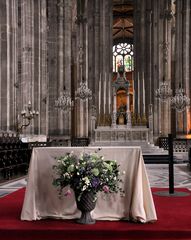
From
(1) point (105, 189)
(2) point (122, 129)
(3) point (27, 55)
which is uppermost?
(3) point (27, 55)

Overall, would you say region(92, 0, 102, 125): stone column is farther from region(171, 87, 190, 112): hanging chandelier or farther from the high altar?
region(171, 87, 190, 112): hanging chandelier

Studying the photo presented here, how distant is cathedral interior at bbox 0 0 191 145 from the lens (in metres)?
19.2

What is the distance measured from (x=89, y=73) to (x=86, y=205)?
92.7ft

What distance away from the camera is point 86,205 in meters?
5.38

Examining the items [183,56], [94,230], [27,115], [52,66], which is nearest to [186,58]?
[183,56]

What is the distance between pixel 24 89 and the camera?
22.1 metres

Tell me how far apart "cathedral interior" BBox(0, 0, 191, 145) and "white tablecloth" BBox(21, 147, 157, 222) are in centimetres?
1100

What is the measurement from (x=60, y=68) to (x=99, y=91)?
11.2 feet

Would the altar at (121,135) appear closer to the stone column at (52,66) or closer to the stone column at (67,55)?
the stone column at (67,55)

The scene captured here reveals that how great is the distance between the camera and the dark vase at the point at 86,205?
538 cm

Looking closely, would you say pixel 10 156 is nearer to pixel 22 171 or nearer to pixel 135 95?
pixel 22 171

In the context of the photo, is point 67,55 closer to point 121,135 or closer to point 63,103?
point 63,103

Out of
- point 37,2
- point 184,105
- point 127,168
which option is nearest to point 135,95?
point 184,105

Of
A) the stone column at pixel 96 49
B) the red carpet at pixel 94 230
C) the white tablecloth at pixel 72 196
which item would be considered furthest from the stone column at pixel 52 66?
the red carpet at pixel 94 230
